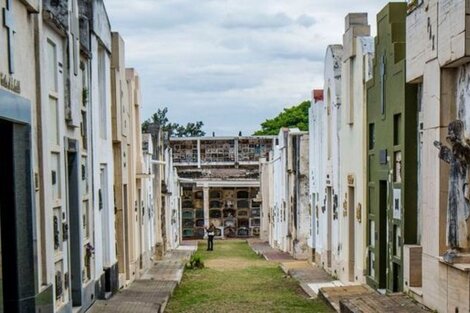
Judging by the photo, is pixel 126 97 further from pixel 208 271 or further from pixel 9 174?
pixel 9 174

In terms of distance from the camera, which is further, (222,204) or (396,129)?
(222,204)

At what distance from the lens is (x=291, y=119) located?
62281 millimetres

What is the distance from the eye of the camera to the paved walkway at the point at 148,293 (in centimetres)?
1160

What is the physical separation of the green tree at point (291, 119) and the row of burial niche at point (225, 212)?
18.8m

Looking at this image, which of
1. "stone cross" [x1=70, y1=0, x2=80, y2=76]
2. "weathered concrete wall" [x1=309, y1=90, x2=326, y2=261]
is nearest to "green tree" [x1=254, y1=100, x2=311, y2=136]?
"weathered concrete wall" [x1=309, y1=90, x2=326, y2=261]

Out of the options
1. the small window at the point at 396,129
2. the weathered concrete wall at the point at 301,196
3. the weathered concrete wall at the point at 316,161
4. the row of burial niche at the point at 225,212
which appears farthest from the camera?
the row of burial niche at the point at 225,212

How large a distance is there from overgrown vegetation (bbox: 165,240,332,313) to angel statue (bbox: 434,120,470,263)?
4.10m

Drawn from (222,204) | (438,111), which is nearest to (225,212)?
(222,204)

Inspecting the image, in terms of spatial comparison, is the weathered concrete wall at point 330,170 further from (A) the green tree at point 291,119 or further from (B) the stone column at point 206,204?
(A) the green tree at point 291,119

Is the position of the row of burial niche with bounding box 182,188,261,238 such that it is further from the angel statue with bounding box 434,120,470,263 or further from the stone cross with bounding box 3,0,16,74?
the stone cross with bounding box 3,0,16,74

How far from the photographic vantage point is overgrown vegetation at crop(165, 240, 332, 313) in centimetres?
1313

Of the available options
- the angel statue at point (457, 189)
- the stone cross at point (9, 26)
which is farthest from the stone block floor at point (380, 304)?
the stone cross at point (9, 26)

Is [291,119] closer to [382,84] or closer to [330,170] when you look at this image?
[330,170]

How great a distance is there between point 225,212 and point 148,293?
28138 mm
